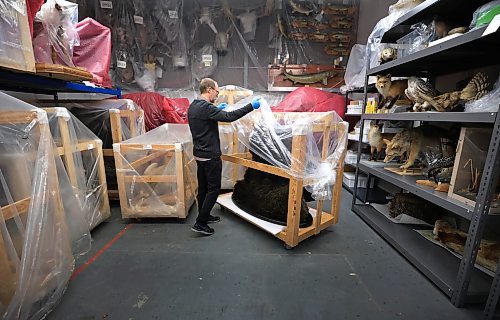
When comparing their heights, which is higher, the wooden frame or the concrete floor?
the wooden frame

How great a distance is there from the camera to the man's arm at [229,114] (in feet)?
5.46

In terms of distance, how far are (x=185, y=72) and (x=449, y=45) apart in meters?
3.28

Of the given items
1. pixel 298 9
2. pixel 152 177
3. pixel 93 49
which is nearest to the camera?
pixel 152 177

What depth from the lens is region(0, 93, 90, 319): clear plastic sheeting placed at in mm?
1005

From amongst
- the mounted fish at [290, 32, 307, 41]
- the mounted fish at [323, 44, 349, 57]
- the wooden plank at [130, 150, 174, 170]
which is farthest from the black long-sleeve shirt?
the mounted fish at [323, 44, 349, 57]

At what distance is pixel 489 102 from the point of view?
Result: 1196 millimetres

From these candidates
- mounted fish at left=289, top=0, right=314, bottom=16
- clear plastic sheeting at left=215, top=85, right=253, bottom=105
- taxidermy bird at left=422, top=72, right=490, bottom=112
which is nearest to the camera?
taxidermy bird at left=422, top=72, right=490, bottom=112

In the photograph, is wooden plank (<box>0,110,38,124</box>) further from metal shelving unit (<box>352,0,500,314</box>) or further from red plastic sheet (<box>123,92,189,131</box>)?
metal shelving unit (<box>352,0,500,314</box>)

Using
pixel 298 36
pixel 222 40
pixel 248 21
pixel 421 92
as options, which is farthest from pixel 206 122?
pixel 298 36

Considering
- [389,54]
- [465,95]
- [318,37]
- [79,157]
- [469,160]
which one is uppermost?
[318,37]

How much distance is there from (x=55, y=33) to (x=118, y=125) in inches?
32.8

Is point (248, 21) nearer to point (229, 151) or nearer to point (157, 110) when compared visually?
point (157, 110)

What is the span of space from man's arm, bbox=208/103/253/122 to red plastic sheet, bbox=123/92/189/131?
1556 millimetres

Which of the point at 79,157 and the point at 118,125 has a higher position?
the point at 118,125
